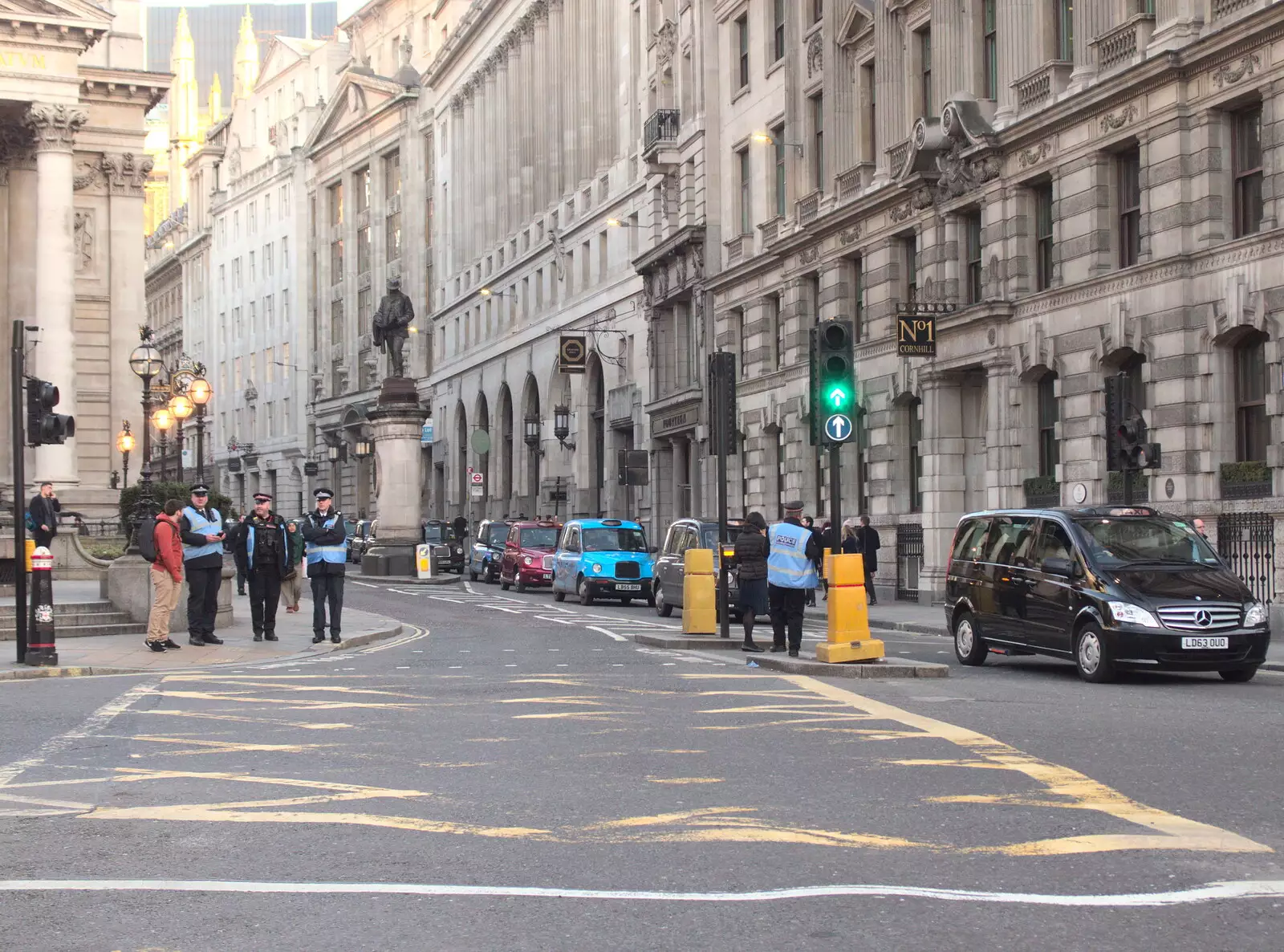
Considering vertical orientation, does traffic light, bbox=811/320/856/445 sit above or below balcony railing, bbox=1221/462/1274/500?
above

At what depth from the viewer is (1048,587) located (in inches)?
757

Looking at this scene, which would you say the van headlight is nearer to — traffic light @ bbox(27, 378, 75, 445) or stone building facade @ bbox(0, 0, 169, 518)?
traffic light @ bbox(27, 378, 75, 445)

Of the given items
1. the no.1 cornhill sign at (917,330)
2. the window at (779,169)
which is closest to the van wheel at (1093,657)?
the no.1 cornhill sign at (917,330)

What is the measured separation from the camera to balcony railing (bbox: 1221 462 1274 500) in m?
27.6

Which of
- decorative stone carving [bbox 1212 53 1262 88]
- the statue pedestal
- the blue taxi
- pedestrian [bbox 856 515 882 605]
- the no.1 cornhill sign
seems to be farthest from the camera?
the statue pedestal

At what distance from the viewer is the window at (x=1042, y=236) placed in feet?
113

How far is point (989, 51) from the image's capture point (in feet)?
122

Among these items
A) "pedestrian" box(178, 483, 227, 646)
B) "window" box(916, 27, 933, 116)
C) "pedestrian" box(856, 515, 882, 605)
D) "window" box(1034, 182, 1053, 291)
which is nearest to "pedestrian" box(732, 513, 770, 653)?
"pedestrian" box(178, 483, 227, 646)

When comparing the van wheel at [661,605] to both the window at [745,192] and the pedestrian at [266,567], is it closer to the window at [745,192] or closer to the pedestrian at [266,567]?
the pedestrian at [266,567]

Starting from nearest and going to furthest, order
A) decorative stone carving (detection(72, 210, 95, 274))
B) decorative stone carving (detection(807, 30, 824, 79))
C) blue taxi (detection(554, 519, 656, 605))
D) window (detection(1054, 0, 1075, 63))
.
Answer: window (detection(1054, 0, 1075, 63))
blue taxi (detection(554, 519, 656, 605))
decorative stone carving (detection(807, 30, 824, 79))
decorative stone carving (detection(72, 210, 95, 274))

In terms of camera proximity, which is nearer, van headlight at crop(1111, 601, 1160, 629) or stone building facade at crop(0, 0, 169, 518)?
van headlight at crop(1111, 601, 1160, 629)

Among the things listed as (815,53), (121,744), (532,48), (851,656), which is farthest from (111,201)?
(121,744)

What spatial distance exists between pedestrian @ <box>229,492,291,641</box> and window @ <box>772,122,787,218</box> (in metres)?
26.7

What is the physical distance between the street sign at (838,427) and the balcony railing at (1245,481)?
10.7m
